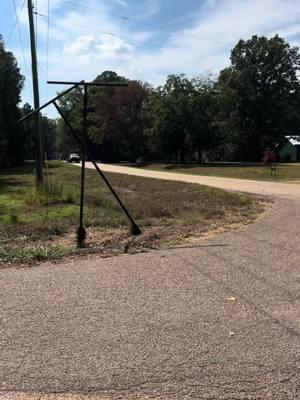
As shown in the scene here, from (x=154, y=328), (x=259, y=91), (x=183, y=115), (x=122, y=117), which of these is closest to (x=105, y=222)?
(x=154, y=328)

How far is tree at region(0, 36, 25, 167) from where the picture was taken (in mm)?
46250

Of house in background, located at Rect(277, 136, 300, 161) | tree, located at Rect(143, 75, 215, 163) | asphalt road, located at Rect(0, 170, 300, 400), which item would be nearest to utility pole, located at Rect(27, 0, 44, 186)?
asphalt road, located at Rect(0, 170, 300, 400)

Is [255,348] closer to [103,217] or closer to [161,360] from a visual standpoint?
[161,360]

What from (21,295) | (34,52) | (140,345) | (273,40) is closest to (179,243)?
(21,295)

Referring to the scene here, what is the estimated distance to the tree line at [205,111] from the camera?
184 feet

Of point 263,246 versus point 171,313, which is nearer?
point 171,313

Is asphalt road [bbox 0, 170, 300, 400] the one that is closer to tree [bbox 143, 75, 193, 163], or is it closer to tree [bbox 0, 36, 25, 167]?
tree [bbox 0, 36, 25, 167]

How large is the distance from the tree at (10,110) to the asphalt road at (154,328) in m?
37.4

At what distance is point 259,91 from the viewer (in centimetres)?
6731

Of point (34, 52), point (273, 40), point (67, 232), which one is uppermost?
point (273, 40)

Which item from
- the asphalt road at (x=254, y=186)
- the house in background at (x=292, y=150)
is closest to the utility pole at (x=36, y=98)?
the asphalt road at (x=254, y=186)

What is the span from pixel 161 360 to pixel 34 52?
71.5 ft

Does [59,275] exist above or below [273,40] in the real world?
below

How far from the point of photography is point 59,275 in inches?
276
